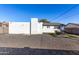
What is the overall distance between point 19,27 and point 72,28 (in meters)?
0.92

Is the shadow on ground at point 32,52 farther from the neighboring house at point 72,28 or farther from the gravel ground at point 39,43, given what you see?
the neighboring house at point 72,28

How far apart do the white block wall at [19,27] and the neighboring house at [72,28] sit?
673 mm

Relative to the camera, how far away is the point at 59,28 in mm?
5180

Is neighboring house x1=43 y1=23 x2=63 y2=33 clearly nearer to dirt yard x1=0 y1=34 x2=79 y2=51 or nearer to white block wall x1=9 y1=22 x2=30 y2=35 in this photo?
dirt yard x1=0 y1=34 x2=79 y2=51

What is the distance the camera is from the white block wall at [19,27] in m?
5.14

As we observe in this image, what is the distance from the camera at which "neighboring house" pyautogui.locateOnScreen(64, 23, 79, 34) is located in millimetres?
5160

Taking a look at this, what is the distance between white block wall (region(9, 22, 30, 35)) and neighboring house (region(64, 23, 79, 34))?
0.67m

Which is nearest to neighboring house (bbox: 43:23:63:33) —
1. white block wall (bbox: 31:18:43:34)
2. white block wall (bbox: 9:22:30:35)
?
white block wall (bbox: 31:18:43:34)

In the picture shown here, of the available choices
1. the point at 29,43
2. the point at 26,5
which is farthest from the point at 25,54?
the point at 26,5

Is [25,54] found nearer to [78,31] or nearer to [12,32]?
[12,32]

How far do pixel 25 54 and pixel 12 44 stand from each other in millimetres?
283

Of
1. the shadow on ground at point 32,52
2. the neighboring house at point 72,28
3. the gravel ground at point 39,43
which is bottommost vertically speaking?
the shadow on ground at point 32,52

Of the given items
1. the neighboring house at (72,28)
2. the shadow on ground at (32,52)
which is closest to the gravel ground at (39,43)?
the shadow on ground at (32,52)
